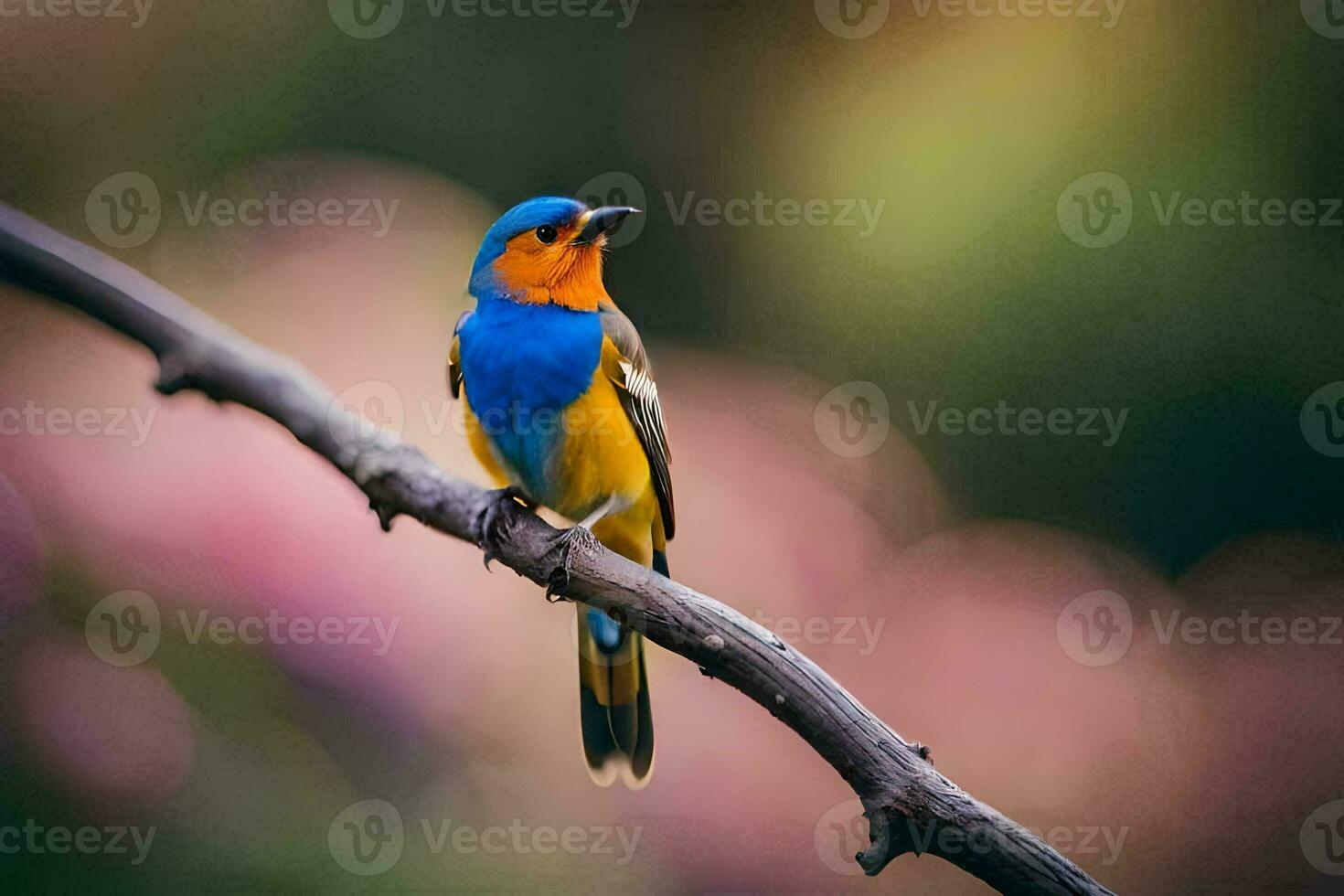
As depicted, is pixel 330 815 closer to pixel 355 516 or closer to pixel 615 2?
pixel 355 516

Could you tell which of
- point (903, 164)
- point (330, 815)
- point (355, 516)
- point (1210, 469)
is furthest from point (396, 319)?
point (1210, 469)

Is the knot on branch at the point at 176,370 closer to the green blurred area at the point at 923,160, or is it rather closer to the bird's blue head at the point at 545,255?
the bird's blue head at the point at 545,255

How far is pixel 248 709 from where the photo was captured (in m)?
1.60

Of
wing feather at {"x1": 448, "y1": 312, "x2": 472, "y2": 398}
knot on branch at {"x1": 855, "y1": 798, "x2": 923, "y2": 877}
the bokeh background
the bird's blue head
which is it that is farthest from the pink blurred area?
knot on branch at {"x1": 855, "y1": 798, "x2": 923, "y2": 877}

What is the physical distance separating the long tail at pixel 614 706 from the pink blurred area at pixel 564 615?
→ 10cm

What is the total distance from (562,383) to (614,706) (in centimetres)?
46

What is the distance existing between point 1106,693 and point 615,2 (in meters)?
1.38

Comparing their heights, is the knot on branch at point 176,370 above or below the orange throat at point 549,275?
below

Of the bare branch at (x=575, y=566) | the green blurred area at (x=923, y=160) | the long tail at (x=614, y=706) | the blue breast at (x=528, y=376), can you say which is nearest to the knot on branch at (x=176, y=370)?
the bare branch at (x=575, y=566)

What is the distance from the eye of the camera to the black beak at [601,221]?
4.31ft

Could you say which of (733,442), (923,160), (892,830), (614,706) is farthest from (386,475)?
(923,160)

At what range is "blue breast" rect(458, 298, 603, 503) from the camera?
1324 millimetres

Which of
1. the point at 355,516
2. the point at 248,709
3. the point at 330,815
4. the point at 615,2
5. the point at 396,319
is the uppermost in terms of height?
the point at 615,2

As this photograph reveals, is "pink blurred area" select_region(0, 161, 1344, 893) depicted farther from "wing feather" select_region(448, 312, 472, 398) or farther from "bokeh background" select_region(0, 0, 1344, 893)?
"wing feather" select_region(448, 312, 472, 398)
